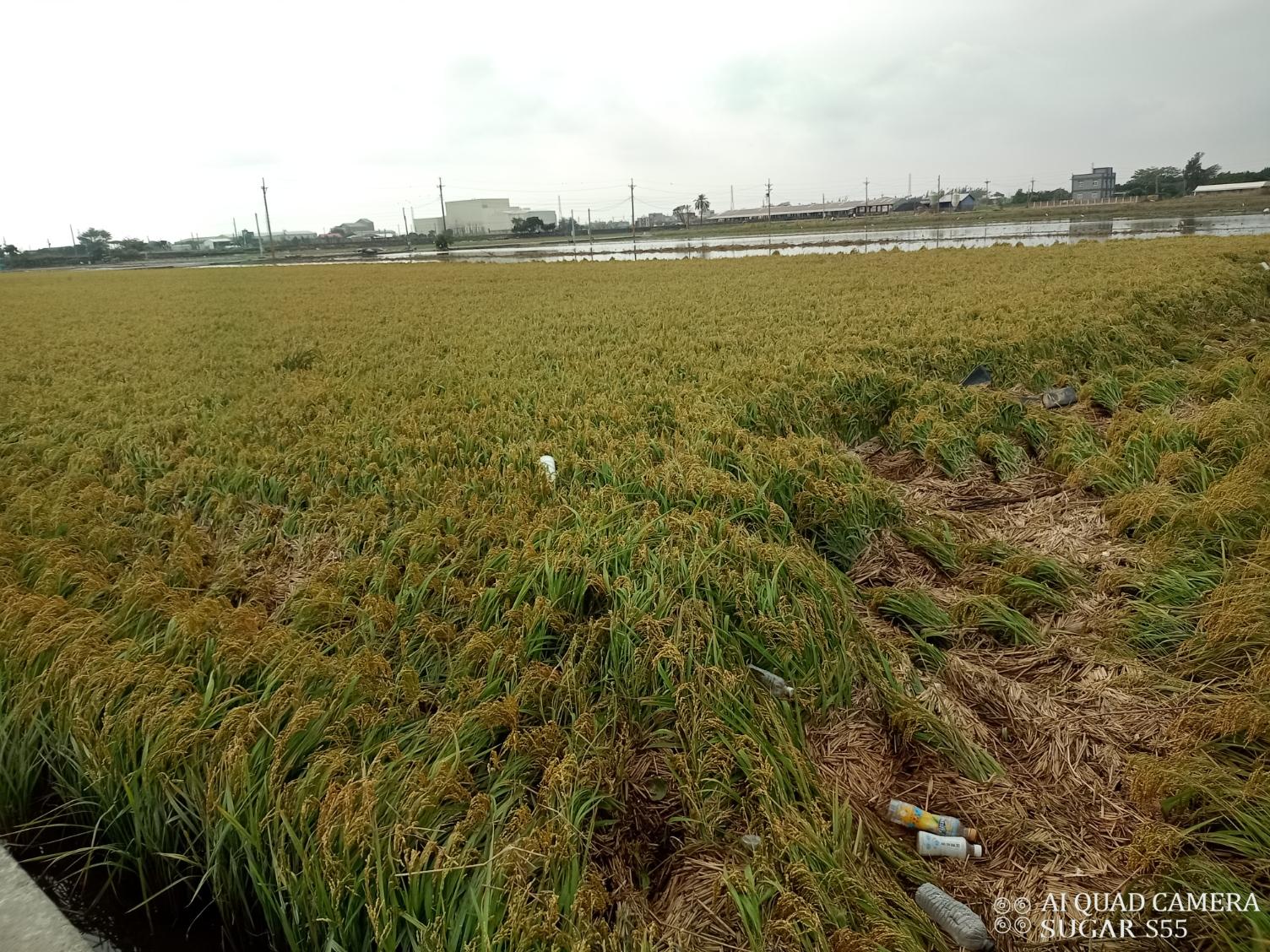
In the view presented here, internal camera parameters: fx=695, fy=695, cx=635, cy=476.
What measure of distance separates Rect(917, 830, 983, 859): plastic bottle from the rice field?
1.8 inches

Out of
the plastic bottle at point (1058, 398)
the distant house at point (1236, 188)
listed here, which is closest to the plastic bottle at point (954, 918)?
the plastic bottle at point (1058, 398)

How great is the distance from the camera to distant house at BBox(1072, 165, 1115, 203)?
273ft

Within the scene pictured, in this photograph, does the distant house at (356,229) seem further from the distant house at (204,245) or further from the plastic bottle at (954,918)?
the plastic bottle at (954,918)

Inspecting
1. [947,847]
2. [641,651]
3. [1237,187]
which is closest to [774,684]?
[641,651]

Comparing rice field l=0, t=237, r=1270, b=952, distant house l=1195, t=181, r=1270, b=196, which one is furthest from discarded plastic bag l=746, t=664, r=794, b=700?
distant house l=1195, t=181, r=1270, b=196

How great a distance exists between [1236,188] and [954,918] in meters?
91.4

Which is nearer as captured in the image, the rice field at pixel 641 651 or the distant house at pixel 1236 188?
the rice field at pixel 641 651

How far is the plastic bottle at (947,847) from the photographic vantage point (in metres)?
2.56

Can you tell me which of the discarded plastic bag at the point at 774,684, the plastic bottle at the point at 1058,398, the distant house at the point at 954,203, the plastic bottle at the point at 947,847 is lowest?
the plastic bottle at the point at 947,847

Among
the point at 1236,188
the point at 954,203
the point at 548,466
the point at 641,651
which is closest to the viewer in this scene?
the point at 641,651

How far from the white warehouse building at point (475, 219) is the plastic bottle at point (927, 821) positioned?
10531 cm

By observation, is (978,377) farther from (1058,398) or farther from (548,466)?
(548,466)

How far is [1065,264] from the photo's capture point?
52.8 ft

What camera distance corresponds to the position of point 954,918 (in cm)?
227
